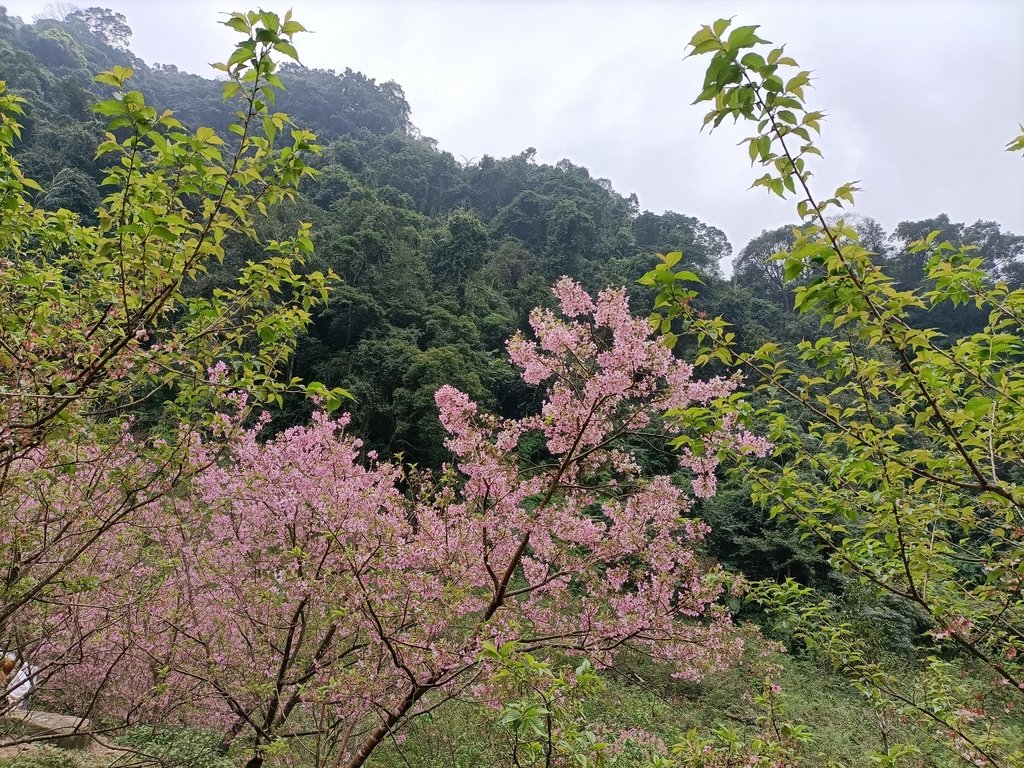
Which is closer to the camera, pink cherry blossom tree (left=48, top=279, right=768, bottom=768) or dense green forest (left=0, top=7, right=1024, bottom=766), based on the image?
pink cherry blossom tree (left=48, top=279, right=768, bottom=768)

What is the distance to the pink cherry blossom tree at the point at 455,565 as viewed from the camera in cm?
430

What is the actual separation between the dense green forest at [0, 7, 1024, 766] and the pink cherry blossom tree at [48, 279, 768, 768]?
0.66m

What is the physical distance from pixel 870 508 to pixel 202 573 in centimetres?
641

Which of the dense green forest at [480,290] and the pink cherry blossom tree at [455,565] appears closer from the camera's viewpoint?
the pink cherry blossom tree at [455,565]

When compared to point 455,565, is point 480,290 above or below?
above

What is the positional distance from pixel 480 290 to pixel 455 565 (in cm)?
2874

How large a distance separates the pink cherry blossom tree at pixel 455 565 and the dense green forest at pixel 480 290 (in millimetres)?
660

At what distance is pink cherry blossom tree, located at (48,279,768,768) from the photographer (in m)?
4.30

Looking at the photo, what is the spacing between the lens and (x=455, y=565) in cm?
460

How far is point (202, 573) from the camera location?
5957 mm

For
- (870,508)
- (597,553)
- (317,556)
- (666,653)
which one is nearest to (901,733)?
(666,653)

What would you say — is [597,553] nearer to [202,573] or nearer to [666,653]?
[666,653]

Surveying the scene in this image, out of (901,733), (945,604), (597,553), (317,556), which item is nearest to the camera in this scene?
(945,604)

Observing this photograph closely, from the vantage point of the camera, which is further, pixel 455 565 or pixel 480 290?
pixel 480 290
